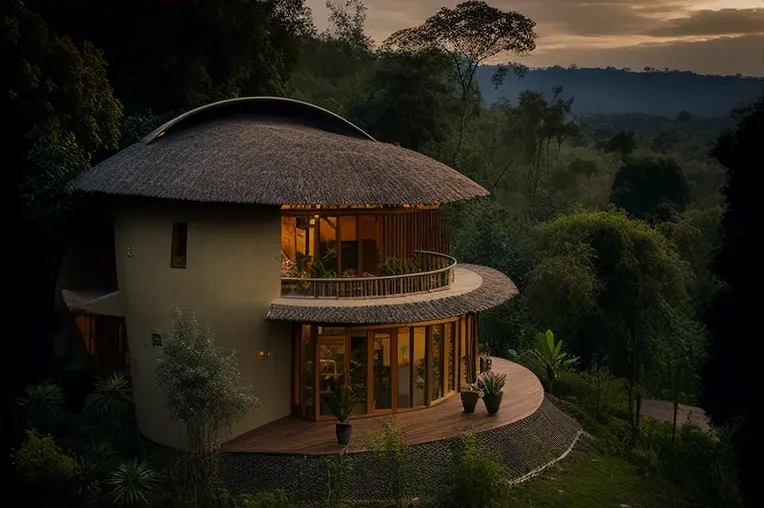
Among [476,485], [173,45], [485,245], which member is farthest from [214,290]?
[485,245]

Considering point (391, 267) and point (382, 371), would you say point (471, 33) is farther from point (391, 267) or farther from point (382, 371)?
point (382, 371)

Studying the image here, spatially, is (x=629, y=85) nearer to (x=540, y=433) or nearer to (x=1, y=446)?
(x=540, y=433)

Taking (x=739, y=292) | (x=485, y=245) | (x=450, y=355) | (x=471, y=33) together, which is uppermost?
(x=471, y=33)

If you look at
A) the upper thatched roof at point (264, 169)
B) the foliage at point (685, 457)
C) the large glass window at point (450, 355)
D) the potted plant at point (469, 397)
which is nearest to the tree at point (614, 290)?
the foliage at point (685, 457)

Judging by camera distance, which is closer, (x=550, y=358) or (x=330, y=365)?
(x=330, y=365)

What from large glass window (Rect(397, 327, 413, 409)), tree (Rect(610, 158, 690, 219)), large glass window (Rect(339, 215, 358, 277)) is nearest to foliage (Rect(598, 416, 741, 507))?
large glass window (Rect(397, 327, 413, 409))

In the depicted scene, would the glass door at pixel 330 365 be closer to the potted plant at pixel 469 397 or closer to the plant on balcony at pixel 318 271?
the plant on balcony at pixel 318 271
